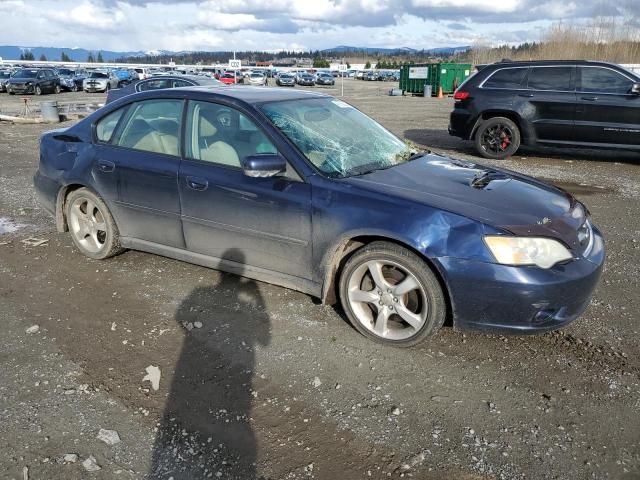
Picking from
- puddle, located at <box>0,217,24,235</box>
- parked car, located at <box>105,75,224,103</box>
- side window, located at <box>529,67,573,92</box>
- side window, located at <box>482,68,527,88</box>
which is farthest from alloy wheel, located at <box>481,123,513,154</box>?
puddle, located at <box>0,217,24,235</box>

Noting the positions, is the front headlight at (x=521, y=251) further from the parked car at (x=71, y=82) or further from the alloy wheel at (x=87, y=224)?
the parked car at (x=71, y=82)

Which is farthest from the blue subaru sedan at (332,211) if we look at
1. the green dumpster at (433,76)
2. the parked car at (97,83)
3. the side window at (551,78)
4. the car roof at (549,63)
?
the parked car at (97,83)

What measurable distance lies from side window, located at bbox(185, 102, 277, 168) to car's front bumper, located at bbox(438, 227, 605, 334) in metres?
1.64

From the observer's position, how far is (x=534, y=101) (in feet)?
30.8

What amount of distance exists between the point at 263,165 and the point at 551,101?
756 cm

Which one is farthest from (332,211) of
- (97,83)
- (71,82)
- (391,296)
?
(71,82)

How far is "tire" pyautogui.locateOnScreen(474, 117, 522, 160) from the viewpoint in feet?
31.7

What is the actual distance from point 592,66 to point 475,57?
44.1 metres

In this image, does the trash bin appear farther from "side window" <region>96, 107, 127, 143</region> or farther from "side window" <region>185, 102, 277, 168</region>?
"side window" <region>185, 102, 277, 168</region>

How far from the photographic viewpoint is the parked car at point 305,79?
150 ft

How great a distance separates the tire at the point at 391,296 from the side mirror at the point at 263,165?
2.56 feet

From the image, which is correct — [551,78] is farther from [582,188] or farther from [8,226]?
[8,226]

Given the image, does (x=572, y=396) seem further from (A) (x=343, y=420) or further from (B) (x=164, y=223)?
(B) (x=164, y=223)

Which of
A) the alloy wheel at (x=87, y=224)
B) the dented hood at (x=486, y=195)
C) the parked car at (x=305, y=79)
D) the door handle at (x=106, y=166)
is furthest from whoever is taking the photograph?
the parked car at (x=305, y=79)
